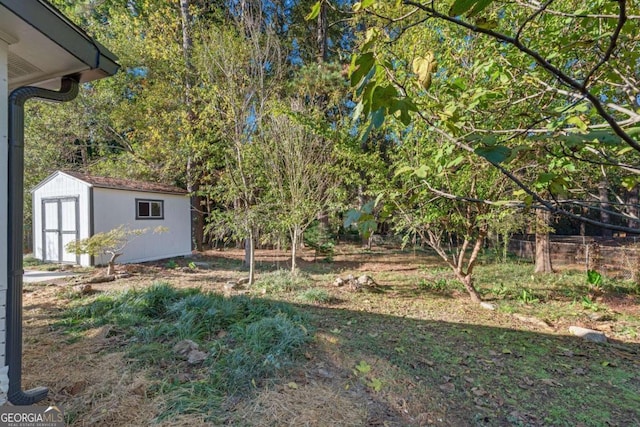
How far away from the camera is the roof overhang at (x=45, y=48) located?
179 centimetres

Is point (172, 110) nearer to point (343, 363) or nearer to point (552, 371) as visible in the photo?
point (343, 363)

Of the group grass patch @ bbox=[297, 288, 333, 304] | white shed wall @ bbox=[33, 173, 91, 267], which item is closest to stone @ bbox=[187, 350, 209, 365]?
grass patch @ bbox=[297, 288, 333, 304]

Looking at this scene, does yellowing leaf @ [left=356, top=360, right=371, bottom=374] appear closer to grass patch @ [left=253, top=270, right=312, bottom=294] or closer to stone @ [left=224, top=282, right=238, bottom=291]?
grass patch @ [left=253, top=270, right=312, bottom=294]

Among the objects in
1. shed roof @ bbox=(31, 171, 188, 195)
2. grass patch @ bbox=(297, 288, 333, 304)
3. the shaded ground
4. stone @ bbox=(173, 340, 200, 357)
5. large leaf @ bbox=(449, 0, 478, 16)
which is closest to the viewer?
large leaf @ bbox=(449, 0, 478, 16)

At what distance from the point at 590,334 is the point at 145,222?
10.2 metres

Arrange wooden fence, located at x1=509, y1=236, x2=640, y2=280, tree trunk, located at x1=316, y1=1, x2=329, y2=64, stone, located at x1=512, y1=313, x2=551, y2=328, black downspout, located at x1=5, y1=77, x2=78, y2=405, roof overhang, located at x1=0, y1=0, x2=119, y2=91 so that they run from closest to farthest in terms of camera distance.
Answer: roof overhang, located at x1=0, y1=0, x2=119, y2=91
black downspout, located at x1=5, y1=77, x2=78, y2=405
stone, located at x1=512, y1=313, x2=551, y2=328
wooden fence, located at x1=509, y1=236, x2=640, y2=280
tree trunk, located at x1=316, y1=1, x2=329, y2=64

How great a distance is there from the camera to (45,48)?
6.79 feet

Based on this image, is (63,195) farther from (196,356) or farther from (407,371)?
(407,371)

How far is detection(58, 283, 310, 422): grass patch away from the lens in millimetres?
2252

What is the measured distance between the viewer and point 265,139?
680 centimetres

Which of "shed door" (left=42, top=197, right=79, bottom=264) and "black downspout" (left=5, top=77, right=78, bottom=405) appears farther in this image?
"shed door" (left=42, top=197, right=79, bottom=264)

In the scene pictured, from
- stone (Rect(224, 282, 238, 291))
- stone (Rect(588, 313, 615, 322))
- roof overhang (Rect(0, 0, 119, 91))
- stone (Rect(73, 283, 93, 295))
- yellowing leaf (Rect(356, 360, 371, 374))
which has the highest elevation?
roof overhang (Rect(0, 0, 119, 91))

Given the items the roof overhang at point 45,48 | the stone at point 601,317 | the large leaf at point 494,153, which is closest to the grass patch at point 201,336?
the large leaf at point 494,153

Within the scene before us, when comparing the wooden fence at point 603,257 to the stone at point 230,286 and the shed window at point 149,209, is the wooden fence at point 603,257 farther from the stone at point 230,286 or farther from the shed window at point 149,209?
the shed window at point 149,209
